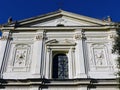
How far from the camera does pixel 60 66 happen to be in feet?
54.7

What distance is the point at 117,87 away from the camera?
568 inches

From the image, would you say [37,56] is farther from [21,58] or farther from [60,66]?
[60,66]

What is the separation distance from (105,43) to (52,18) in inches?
222

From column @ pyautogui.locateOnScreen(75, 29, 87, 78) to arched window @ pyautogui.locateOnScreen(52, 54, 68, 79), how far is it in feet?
3.24

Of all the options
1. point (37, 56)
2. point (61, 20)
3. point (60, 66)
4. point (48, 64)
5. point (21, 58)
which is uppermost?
point (61, 20)

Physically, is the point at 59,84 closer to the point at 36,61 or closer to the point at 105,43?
the point at 36,61

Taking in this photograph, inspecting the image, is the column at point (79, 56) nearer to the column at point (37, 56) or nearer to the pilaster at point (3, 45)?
the column at point (37, 56)

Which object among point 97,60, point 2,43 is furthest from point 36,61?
point 97,60

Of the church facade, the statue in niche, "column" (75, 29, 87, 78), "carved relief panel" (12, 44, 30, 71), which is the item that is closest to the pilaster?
the church facade

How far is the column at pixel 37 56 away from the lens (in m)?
15.5

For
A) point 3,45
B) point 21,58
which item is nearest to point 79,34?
point 21,58

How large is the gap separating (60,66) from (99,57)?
10.2 feet

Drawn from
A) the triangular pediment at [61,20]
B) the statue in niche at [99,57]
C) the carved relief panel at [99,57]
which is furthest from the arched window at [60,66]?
the triangular pediment at [61,20]

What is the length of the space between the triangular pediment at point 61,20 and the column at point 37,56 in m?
1.79
